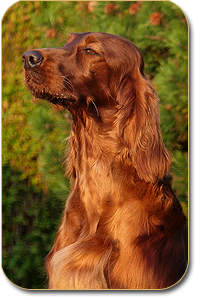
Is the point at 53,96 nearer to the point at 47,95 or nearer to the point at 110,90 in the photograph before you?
the point at 47,95

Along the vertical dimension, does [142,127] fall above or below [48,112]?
above

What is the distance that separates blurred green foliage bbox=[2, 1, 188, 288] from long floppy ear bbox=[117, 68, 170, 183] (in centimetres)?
86

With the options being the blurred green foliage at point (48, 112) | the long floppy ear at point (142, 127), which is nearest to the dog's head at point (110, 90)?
the long floppy ear at point (142, 127)

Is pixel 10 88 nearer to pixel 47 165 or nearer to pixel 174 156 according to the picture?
pixel 47 165

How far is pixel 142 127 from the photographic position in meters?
2.65

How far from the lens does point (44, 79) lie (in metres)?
2.51

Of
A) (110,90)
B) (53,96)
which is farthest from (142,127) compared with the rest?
(53,96)

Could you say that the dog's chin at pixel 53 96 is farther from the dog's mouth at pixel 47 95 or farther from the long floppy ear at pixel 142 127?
the long floppy ear at pixel 142 127

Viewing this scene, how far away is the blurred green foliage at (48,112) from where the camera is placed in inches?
142

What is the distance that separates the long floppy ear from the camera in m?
2.63

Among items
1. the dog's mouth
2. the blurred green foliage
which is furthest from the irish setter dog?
the blurred green foliage

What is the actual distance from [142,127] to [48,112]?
5.53ft

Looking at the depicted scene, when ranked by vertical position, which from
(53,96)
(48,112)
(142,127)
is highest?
(53,96)

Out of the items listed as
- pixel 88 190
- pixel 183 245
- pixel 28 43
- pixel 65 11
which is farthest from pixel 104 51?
pixel 28 43
